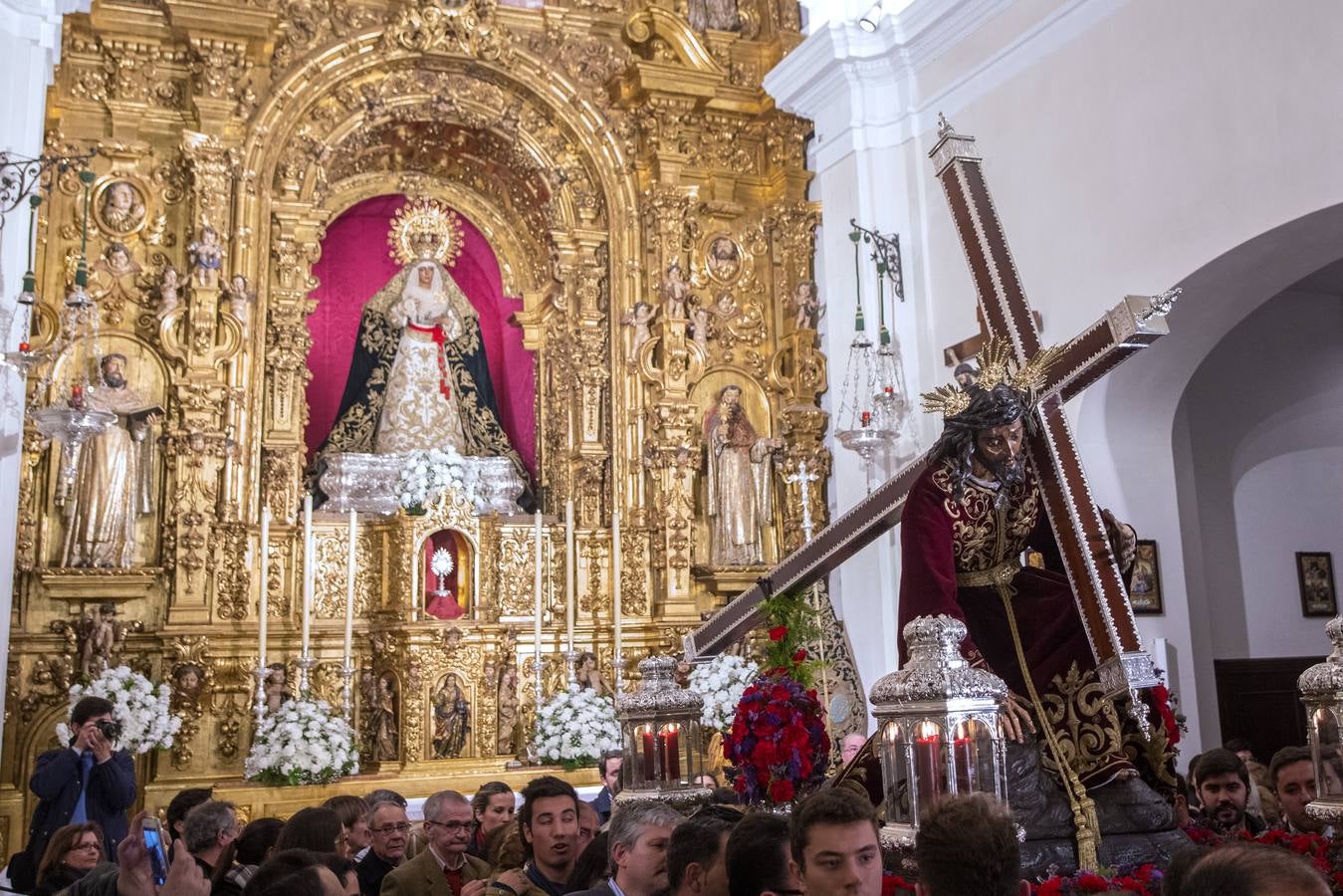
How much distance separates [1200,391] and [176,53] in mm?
9264

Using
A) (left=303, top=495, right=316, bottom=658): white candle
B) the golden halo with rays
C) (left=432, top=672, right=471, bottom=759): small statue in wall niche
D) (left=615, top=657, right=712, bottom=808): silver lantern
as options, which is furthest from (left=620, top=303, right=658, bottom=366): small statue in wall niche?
(left=615, top=657, right=712, bottom=808): silver lantern

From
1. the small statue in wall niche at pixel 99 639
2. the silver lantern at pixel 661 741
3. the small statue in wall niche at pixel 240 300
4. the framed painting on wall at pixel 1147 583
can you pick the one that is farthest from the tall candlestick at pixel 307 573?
the framed painting on wall at pixel 1147 583

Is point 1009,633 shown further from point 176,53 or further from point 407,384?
point 176,53

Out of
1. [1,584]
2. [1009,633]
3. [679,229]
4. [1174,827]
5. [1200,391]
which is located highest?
[679,229]

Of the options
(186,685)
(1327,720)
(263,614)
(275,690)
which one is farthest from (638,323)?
(1327,720)

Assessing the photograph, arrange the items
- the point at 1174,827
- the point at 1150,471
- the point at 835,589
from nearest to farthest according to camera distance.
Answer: the point at 1174,827 → the point at 1150,471 → the point at 835,589

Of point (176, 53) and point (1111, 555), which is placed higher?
point (176, 53)

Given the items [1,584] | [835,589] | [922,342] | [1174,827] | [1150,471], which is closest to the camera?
[1174,827]

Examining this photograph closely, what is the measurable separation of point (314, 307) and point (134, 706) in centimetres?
399

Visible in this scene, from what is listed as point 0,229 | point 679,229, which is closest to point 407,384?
point 679,229

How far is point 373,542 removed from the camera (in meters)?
11.3

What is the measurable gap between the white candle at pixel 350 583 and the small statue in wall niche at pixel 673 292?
11.2ft

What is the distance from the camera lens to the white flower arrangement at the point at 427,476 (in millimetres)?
11180

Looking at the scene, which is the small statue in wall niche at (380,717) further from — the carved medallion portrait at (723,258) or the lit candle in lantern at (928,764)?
the lit candle in lantern at (928,764)
